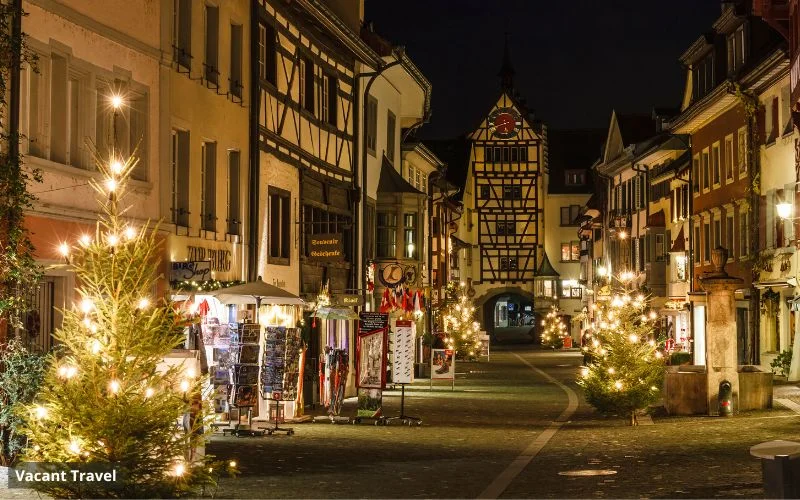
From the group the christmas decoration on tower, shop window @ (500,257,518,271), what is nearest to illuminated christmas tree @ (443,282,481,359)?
shop window @ (500,257,518,271)

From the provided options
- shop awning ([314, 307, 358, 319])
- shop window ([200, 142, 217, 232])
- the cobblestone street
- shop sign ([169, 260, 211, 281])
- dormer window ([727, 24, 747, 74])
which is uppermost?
dormer window ([727, 24, 747, 74])

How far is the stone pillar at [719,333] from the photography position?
82.6 feet

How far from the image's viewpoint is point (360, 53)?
35.3 m

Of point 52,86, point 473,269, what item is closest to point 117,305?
point 52,86

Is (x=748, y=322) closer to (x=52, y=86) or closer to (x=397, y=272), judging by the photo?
(x=397, y=272)

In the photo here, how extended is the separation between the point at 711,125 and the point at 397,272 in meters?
17.8

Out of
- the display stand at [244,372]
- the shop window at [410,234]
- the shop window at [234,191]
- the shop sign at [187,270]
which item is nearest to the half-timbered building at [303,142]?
the shop window at [234,191]

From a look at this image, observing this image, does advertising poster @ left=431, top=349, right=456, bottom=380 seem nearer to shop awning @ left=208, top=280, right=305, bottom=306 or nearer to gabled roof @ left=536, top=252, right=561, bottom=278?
shop awning @ left=208, top=280, right=305, bottom=306

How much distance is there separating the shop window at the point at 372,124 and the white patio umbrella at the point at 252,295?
16086 mm

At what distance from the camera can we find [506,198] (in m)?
96.8

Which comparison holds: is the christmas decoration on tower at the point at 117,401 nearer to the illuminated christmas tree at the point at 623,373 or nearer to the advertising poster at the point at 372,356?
the advertising poster at the point at 372,356

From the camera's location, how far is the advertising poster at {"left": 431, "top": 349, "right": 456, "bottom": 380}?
36938 mm

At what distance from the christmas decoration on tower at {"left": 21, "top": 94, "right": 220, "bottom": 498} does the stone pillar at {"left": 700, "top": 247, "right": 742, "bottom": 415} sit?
1472cm

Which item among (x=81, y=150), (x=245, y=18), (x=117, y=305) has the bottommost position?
(x=117, y=305)
